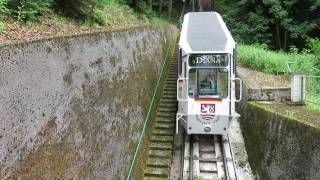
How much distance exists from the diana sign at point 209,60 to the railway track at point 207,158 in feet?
9.29

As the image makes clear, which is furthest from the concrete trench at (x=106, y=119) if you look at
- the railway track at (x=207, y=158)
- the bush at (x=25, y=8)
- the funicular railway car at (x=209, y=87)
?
the bush at (x=25, y=8)

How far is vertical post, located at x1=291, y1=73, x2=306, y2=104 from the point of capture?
11.9 metres

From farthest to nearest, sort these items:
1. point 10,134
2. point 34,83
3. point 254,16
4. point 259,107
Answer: point 254,16, point 259,107, point 34,83, point 10,134

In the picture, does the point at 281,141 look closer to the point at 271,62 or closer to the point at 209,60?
the point at 209,60

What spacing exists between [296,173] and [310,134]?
1.07 m

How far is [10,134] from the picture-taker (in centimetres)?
478

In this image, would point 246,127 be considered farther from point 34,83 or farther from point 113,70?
point 34,83

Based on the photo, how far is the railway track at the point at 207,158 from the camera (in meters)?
11.1

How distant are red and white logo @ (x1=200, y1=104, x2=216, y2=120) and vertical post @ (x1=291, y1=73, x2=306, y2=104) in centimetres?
276

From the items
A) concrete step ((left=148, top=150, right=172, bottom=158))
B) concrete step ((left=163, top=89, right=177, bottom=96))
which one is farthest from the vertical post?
concrete step ((left=163, top=89, right=177, bottom=96))

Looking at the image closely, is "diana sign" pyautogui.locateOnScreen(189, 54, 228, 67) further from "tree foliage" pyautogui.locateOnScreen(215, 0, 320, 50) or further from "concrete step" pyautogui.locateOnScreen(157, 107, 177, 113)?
"tree foliage" pyautogui.locateOnScreen(215, 0, 320, 50)

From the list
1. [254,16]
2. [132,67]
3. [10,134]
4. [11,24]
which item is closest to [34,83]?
[10,134]

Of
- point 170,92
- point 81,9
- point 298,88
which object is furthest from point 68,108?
point 170,92

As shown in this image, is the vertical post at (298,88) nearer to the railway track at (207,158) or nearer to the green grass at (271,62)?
the railway track at (207,158)
